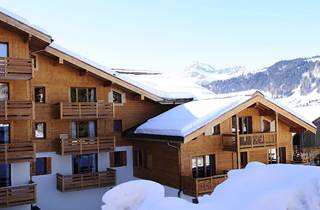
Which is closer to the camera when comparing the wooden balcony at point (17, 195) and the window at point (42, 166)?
the wooden balcony at point (17, 195)

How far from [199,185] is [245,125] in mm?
5628

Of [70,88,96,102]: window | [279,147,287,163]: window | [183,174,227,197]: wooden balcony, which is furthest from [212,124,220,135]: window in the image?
[70,88,96,102]: window

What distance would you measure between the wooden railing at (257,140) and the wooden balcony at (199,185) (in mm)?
2506

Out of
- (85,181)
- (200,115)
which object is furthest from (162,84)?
(85,181)

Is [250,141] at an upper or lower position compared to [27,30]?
lower

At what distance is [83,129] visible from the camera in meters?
20.7

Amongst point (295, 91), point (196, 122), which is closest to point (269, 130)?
point (196, 122)

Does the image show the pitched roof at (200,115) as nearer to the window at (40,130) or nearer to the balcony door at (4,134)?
the window at (40,130)

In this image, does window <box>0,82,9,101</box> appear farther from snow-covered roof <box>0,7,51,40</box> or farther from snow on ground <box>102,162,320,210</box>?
snow on ground <box>102,162,320,210</box>

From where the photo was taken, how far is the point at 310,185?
260 centimetres

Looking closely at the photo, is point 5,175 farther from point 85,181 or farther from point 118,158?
point 118,158

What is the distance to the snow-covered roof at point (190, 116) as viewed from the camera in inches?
726

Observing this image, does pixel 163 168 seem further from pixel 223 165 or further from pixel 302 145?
pixel 302 145

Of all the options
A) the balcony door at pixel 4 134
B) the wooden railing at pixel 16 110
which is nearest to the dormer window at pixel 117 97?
the wooden railing at pixel 16 110
